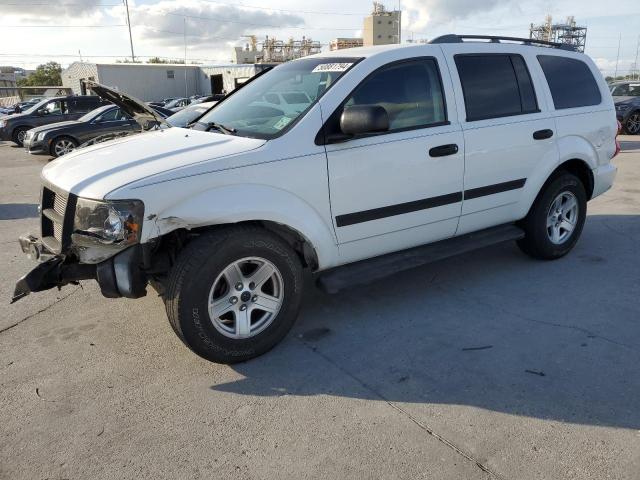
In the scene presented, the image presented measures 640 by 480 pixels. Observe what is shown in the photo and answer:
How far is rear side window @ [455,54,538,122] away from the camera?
166 inches

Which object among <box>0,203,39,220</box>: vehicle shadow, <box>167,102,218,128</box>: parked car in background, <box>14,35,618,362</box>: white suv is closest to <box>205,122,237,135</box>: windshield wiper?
<box>14,35,618,362</box>: white suv

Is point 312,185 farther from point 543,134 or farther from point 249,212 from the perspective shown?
point 543,134

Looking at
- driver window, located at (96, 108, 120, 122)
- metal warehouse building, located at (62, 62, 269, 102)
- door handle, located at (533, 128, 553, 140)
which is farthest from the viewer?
metal warehouse building, located at (62, 62, 269, 102)

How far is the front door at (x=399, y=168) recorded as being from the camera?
3.60 metres

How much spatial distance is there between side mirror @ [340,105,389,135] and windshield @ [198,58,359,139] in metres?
0.33

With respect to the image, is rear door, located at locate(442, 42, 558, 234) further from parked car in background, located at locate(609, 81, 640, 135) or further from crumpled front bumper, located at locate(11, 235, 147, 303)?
parked car in background, located at locate(609, 81, 640, 135)

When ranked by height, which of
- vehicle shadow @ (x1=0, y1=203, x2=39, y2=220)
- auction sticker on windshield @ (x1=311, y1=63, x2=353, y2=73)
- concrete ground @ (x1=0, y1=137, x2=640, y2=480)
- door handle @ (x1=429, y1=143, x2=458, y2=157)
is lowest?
concrete ground @ (x1=0, y1=137, x2=640, y2=480)

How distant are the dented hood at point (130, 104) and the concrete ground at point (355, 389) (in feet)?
5.87

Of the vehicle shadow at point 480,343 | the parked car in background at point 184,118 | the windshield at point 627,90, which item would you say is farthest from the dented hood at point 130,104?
the windshield at point 627,90

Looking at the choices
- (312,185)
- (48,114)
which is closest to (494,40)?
(312,185)

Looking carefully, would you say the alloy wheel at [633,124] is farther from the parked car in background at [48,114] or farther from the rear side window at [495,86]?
the parked car in background at [48,114]

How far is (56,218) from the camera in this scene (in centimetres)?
333

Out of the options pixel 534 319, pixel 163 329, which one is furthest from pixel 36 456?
pixel 534 319

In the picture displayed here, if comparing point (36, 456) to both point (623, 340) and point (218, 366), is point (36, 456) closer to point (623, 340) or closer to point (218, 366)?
point (218, 366)
